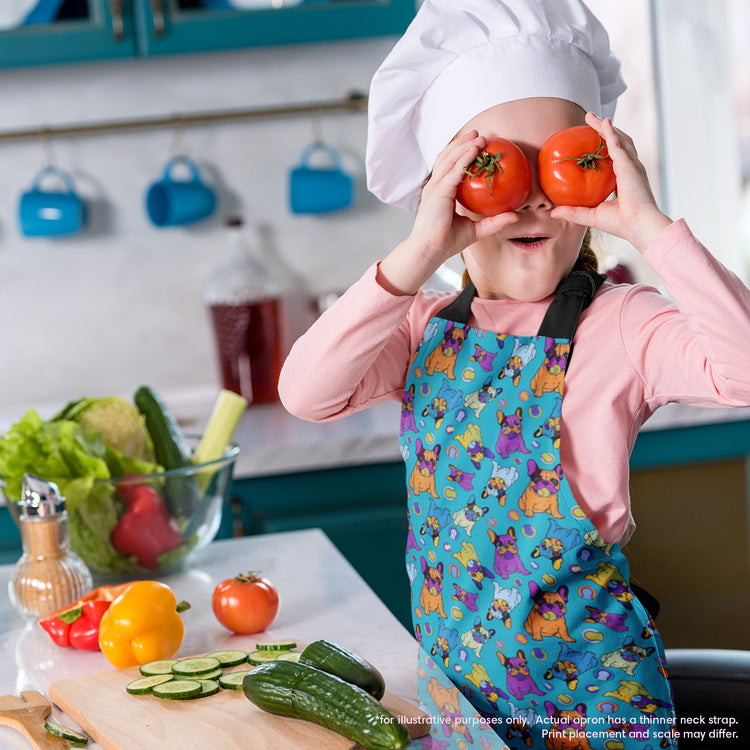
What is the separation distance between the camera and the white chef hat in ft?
3.43

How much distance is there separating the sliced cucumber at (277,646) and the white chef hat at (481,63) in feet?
1.82

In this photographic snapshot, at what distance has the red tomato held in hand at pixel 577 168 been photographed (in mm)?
956

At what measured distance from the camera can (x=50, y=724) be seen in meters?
0.90

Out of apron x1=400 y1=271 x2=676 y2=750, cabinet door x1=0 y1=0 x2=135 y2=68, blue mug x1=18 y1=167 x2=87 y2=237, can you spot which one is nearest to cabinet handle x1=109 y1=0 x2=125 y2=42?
cabinet door x1=0 y1=0 x2=135 y2=68

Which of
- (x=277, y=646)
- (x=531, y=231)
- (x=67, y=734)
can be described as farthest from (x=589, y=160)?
(x=67, y=734)

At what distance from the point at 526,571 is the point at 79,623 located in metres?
0.50

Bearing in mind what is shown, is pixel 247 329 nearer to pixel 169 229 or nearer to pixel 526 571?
pixel 169 229

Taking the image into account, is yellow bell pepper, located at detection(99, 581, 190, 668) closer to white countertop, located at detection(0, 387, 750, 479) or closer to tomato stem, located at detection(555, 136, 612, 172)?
tomato stem, located at detection(555, 136, 612, 172)

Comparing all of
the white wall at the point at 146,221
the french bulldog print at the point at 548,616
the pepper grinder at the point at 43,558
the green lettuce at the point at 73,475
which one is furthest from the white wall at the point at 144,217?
the french bulldog print at the point at 548,616

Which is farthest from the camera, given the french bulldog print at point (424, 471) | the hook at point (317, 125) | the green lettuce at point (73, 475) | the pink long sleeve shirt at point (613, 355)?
the hook at point (317, 125)

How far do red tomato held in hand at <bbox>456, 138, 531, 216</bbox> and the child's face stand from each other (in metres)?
0.04

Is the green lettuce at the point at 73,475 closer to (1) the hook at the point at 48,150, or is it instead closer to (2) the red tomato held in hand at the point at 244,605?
(2) the red tomato held in hand at the point at 244,605

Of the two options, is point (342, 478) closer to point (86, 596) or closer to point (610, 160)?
point (86, 596)

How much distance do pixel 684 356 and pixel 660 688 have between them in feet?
1.14
